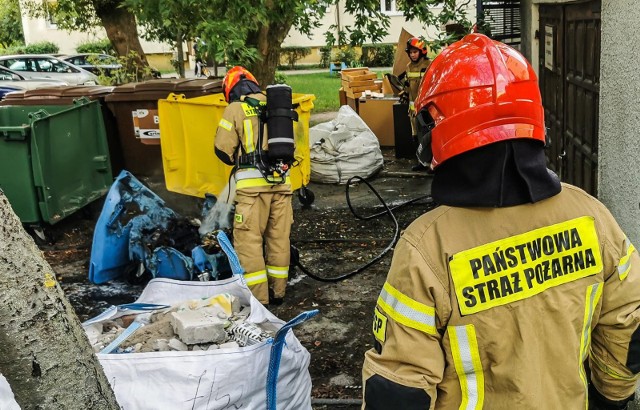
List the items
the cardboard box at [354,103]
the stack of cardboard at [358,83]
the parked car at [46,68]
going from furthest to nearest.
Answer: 1. the parked car at [46,68]
2. the stack of cardboard at [358,83]
3. the cardboard box at [354,103]

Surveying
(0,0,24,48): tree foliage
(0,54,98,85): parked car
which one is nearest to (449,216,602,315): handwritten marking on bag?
(0,54,98,85): parked car

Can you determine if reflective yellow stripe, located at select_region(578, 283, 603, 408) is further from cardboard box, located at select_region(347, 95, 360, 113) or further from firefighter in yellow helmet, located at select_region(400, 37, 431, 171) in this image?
cardboard box, located at select_region(347, 95, 360, 113)

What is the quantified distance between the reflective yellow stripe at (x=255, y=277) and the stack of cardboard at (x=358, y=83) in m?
7.05

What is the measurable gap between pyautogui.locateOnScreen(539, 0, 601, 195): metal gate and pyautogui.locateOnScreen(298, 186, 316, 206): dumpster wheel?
2.64 meters

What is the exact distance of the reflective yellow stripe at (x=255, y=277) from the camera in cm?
520

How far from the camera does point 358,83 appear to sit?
39.9 feet

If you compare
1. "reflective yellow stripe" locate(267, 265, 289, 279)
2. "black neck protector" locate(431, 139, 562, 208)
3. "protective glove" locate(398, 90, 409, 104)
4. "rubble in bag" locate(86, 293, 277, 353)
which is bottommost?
"reflective yellow stripe" locate(267, 265, 289, 279)

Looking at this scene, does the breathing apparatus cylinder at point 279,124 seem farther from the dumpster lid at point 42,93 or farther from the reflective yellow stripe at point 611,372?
the dumpster lid at point 42,93

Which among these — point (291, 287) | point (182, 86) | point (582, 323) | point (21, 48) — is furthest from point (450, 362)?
point (21, 48)

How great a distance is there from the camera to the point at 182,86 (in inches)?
297

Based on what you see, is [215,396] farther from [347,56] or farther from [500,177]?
[347,56]

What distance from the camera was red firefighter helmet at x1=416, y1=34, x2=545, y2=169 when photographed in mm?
1680

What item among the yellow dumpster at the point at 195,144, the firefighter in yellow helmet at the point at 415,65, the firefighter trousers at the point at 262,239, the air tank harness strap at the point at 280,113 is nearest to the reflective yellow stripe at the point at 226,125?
the air tank harness strap at the point at 280,113

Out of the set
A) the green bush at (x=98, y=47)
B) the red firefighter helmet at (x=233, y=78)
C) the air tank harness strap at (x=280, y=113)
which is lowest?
the air tank harness strap at (x=280, y=113)
